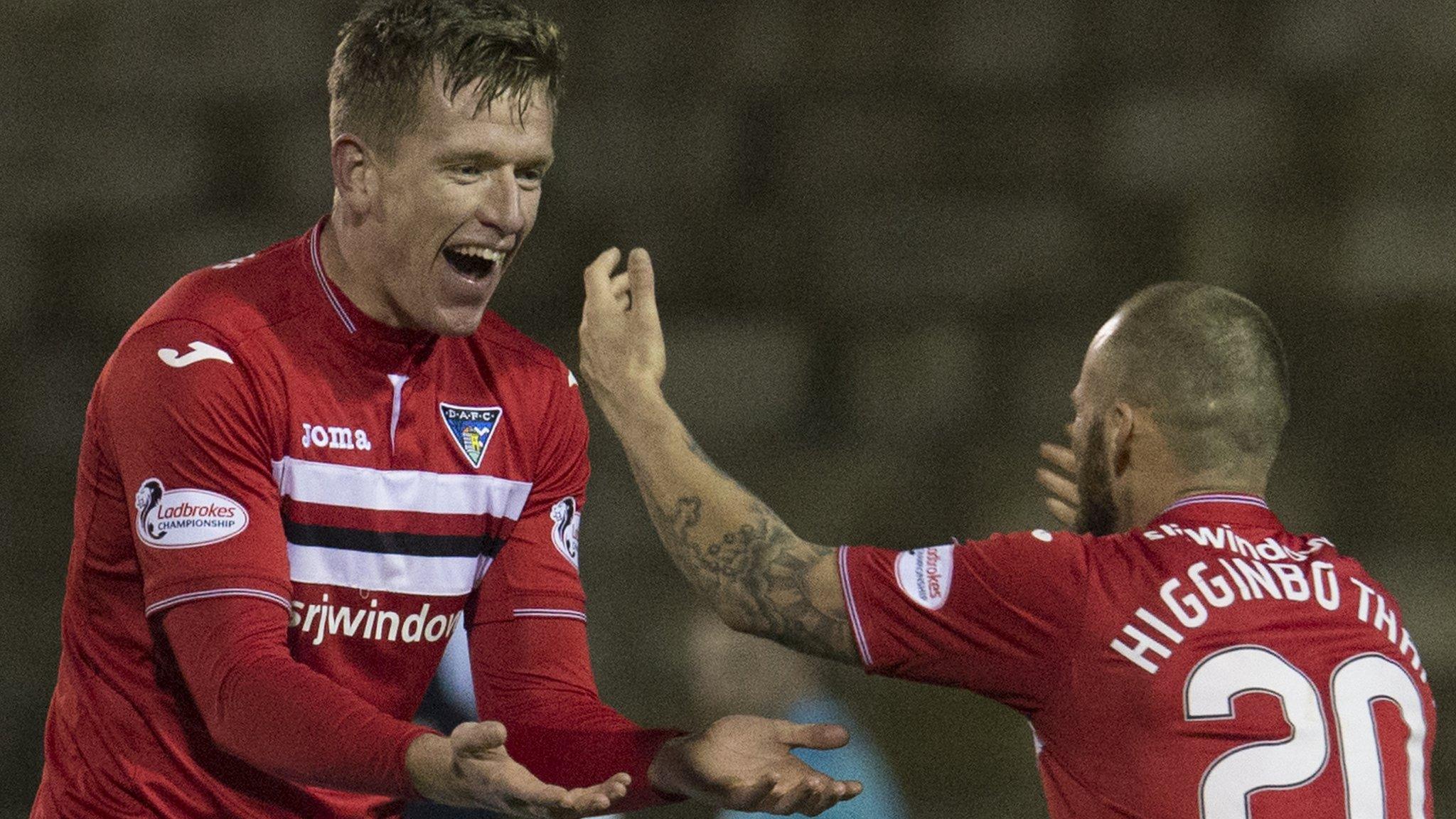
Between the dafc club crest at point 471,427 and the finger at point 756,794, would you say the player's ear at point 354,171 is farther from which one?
the finger at point 756,794

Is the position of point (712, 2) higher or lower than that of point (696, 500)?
higher

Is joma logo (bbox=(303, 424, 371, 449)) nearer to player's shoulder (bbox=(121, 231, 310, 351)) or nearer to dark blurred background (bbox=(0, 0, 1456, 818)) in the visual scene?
player's shoulder (bbox=(121, 231, 310, 351))

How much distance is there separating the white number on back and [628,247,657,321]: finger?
2.33ft

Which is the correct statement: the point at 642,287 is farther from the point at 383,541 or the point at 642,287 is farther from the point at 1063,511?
the point at 1063,511

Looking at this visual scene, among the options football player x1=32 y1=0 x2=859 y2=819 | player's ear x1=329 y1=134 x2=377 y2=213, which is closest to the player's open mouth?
football player x1=32 y1=0 x2=859 y2=819

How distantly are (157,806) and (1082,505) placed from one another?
3.55 feet

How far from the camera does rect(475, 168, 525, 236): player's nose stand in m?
1.83

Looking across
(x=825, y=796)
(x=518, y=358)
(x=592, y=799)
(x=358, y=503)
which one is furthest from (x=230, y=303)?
(x=825, y=796)

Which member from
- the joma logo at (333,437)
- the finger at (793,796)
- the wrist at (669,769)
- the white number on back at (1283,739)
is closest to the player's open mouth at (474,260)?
Result: the joma logo at (333,437)

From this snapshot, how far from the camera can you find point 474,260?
1923mm

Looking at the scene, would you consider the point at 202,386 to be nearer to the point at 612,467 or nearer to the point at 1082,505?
the point at 1082,505

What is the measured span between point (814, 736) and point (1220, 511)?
1.89 feet

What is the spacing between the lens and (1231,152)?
3.46m

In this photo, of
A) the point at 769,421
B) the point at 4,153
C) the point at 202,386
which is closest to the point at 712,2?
the point at 769,421
